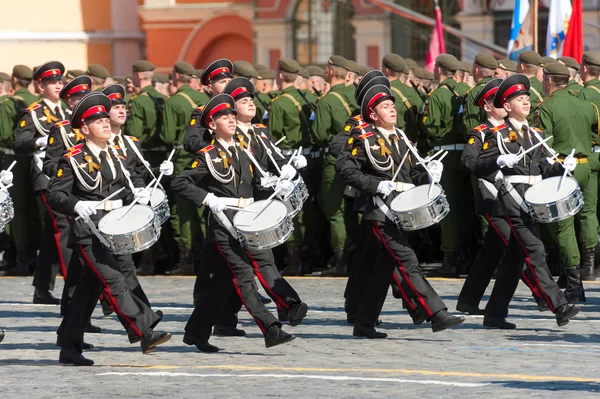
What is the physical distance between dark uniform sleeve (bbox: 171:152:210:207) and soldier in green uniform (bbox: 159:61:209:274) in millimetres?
4938

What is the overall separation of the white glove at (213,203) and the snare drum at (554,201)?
2.13 meters

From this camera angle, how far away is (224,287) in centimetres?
1177

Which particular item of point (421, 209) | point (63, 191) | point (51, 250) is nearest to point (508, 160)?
point (421, 209)

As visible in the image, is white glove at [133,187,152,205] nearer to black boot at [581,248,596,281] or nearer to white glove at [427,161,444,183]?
white glove at [427,161,444,183]

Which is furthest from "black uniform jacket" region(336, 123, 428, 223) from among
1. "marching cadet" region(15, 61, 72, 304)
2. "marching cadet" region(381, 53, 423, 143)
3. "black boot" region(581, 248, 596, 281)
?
"marching cadet" region(381, 53, 423, 143)

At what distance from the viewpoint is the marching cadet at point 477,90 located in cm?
1538

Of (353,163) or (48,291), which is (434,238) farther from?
(353,163)

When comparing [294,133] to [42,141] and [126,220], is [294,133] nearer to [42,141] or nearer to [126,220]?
[42,141]

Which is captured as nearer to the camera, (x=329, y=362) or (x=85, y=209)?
(x=329, y=362)

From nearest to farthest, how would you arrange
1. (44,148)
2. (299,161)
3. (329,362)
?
(329,362) → (299,161) → (44,148)

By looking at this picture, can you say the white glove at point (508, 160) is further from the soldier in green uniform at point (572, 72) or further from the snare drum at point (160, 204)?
the soldier in green uniform at point (572, 72)

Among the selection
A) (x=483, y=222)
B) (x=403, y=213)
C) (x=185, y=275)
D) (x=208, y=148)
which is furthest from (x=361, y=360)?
(x=185, y=275)

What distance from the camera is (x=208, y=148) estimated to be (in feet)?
39.0

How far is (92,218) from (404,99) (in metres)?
5.34
